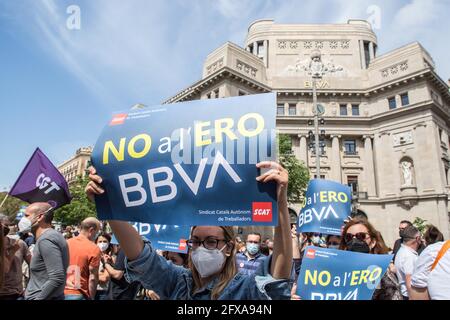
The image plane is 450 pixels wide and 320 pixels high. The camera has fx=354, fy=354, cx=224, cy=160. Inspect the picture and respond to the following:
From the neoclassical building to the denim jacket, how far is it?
32.0 metres

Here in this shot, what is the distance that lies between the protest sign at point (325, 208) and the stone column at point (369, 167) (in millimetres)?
34108

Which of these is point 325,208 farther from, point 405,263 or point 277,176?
point 277,176

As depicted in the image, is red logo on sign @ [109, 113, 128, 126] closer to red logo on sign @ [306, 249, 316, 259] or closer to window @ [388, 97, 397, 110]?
red logo on sign @ [306, 249, 316, 259]

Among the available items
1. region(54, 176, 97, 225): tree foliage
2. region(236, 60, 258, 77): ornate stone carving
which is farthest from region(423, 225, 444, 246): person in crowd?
region(236, 60, 258, 77): ornate stone carving

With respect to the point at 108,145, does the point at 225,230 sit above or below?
below

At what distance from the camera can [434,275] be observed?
2.72 m

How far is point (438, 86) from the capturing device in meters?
37.8

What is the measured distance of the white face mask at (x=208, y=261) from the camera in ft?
7.69

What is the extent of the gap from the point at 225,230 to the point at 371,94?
138 feet

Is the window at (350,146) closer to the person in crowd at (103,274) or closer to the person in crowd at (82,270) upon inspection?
the person in crowd at (103,274)

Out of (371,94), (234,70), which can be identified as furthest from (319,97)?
(234,70)

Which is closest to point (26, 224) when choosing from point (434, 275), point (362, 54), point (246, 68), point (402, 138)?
point (434, 275)

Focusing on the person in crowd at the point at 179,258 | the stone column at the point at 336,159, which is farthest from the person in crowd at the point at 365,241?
the stone column at the point at 336,159
